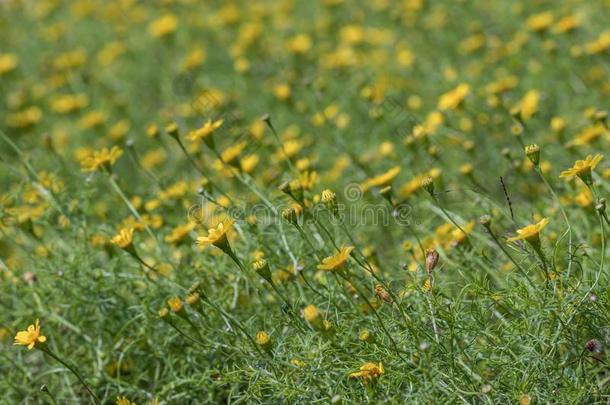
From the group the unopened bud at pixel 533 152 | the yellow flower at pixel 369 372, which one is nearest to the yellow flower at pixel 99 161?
the yellow flower at pixel 369 372

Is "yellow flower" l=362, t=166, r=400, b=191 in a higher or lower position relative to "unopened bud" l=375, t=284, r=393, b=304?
lower

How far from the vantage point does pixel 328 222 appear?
10.2 feet

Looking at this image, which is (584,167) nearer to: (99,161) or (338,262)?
(338,262)

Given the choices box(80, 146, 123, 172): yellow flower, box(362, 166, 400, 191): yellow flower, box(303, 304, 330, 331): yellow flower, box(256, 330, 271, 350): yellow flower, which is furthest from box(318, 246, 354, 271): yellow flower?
box(80, 146, 123, 172): yellow flower

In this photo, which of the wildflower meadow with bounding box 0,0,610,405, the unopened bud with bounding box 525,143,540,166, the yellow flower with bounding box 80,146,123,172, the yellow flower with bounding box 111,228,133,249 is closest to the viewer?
the wildflower meadow with bounding box 0,0,610,405

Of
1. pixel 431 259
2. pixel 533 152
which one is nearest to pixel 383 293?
pixel 431 259

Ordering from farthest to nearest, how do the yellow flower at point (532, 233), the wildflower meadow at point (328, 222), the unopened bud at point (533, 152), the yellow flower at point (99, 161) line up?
the yellow flower at point (99, 161)
the unopened bud at point (533, 152)
the wildflower meadow at point (328, 222)
the yellow flower at point (532, 233)

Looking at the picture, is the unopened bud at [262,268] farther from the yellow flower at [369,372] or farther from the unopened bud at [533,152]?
the unopened bud at [533,152]

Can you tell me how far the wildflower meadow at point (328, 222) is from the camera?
2.26 meters

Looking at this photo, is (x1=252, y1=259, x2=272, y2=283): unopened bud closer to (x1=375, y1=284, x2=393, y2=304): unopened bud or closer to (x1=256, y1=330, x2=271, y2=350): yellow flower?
(x1=256, y1=330, x2=271, y2=350): yellow flower

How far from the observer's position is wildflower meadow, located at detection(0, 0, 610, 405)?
2.26 m

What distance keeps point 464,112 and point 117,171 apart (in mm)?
2053

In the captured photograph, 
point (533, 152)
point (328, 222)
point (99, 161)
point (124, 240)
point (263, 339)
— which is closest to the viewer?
point (263, 339)

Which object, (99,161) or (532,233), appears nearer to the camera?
(532,233)
